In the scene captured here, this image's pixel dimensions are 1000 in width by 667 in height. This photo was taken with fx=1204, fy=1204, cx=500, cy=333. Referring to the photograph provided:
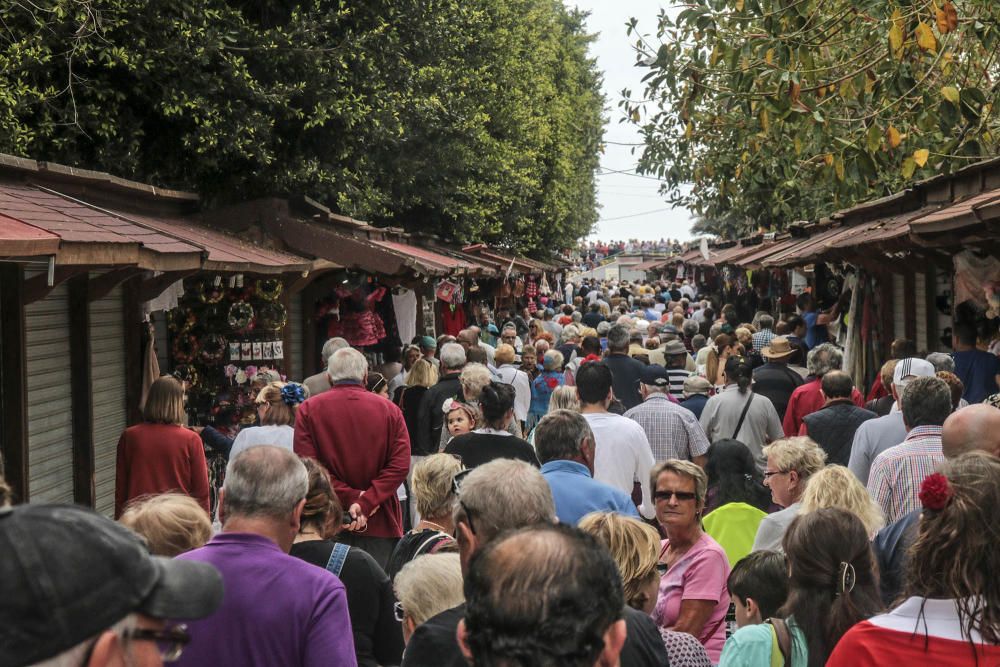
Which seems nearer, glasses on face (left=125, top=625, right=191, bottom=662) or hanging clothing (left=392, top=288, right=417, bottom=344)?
glasses on face (left=125, top=625, right=191, bottom=662)

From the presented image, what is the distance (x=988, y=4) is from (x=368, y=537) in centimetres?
576

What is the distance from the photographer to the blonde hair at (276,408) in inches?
302

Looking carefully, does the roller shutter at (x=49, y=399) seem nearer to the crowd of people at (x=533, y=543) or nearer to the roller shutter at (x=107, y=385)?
the roller shutter at (x=107, y=385)

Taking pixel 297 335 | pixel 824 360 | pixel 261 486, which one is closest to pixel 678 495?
pixel 261 486

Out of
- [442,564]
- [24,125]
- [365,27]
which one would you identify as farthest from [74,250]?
[365,27]

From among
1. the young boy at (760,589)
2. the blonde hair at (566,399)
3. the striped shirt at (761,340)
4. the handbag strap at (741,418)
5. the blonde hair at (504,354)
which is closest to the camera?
the young boy at (760,589)

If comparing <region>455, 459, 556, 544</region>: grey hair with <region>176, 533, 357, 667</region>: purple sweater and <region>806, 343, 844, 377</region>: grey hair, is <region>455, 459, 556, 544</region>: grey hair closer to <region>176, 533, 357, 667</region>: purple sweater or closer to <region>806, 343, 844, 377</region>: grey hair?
<region>176, 533, 357, 667</region>: purple sweater

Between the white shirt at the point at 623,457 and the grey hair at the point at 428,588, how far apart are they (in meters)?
3.41

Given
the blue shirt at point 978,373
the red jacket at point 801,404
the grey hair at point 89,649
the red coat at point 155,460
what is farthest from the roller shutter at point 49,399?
the blue shirt at point 978,373

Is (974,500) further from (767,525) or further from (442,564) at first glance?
(767,525)

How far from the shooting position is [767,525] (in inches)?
213

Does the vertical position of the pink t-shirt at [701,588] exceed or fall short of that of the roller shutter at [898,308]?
it falls short

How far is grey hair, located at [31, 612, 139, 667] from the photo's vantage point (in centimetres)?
184

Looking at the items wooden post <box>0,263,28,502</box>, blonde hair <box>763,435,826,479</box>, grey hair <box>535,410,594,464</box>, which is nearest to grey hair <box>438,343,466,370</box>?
wooden post <box>0,263,28,502</box>
